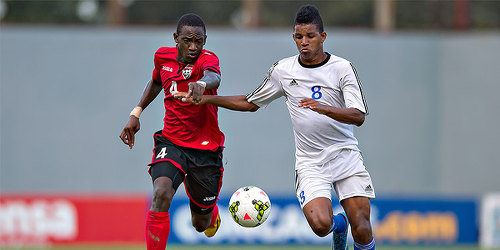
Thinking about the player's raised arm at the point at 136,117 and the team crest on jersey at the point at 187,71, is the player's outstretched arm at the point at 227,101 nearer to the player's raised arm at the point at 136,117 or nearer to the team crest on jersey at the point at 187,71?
the team crest on jersey at the point at 187,71

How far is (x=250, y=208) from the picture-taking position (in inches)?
309

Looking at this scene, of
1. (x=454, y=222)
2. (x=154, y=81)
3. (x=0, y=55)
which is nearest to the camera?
(x=154, y=81)

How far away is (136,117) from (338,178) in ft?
7.04

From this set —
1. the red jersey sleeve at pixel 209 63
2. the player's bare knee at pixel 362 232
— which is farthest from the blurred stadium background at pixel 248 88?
the player's bare knee at pixel 362 232

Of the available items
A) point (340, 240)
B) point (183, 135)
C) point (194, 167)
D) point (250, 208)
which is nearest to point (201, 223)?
point (194, 167)

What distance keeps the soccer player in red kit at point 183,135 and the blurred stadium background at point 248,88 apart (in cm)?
864

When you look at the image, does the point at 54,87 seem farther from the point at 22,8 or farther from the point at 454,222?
the point at 454,222

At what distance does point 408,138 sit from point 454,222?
313 cm

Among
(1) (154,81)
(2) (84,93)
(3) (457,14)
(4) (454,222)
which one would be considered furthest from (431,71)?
(1) (154,81)

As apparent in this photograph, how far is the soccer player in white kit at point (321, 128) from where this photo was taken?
749 cm

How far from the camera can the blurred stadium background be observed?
1720 cm

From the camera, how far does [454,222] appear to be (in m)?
14.8

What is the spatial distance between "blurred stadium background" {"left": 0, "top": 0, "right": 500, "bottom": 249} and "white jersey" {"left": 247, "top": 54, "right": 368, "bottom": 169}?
9.19 meters

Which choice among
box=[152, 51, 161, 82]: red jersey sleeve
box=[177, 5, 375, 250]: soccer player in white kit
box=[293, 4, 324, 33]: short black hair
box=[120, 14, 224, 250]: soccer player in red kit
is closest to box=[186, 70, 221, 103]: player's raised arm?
box=[120, 14, 224, 250]: soccer player in red kit
